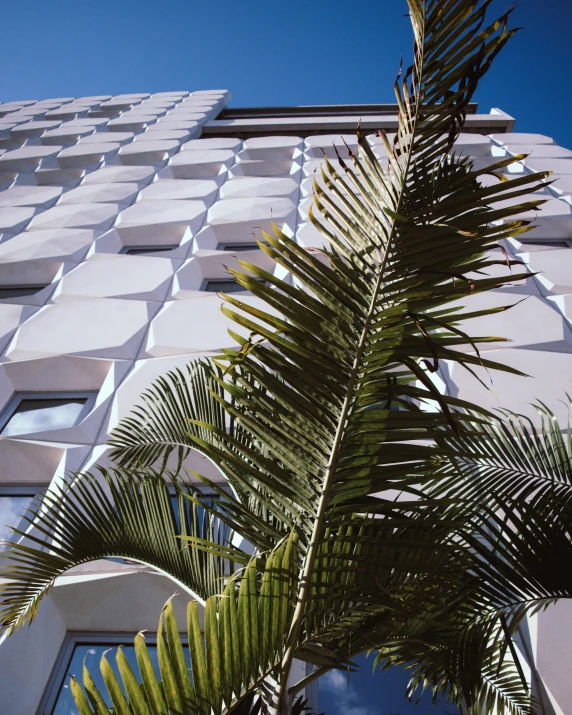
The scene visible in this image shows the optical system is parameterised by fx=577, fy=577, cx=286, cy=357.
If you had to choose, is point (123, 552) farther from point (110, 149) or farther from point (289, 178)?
point (110, 149)

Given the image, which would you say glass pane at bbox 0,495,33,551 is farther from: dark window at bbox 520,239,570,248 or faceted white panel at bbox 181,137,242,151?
faceted white panel at bbox 181,137,242,151

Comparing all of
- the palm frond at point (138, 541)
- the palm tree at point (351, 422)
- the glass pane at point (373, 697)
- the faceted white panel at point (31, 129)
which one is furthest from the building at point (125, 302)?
the faceted white panel at point (31, 129)

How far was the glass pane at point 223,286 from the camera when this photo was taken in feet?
21.2

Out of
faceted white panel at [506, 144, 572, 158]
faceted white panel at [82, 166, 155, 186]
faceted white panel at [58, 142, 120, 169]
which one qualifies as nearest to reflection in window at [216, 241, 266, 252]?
faceted white panel at [82, 166, 155, 186]

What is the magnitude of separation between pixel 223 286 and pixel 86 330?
1.76 m

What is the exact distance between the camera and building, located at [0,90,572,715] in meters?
3.23

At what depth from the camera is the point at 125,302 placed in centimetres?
583

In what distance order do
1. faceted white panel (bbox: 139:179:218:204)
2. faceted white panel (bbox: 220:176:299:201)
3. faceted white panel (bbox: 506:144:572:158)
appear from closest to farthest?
faceted white panel (bbox: 220:176:299:201), faceted white panel (bbox: 139:179:218:204), faceted white panel (bbox: 506:144:572:158)

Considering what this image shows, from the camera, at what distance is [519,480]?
243 cm

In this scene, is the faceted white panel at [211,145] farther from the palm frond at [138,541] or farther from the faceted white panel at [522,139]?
the palm frond at [138,541]

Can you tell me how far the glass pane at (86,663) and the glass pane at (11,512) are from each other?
0.97 metres

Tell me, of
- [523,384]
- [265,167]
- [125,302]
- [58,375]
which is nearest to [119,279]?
[125,302]

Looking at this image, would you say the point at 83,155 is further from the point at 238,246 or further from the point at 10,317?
the point at 10,317

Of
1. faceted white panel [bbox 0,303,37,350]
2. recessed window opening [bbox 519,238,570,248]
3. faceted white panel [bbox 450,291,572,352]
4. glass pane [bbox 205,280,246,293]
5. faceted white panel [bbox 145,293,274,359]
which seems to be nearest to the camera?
faceted white panel [bbox 450,291,572,352]
